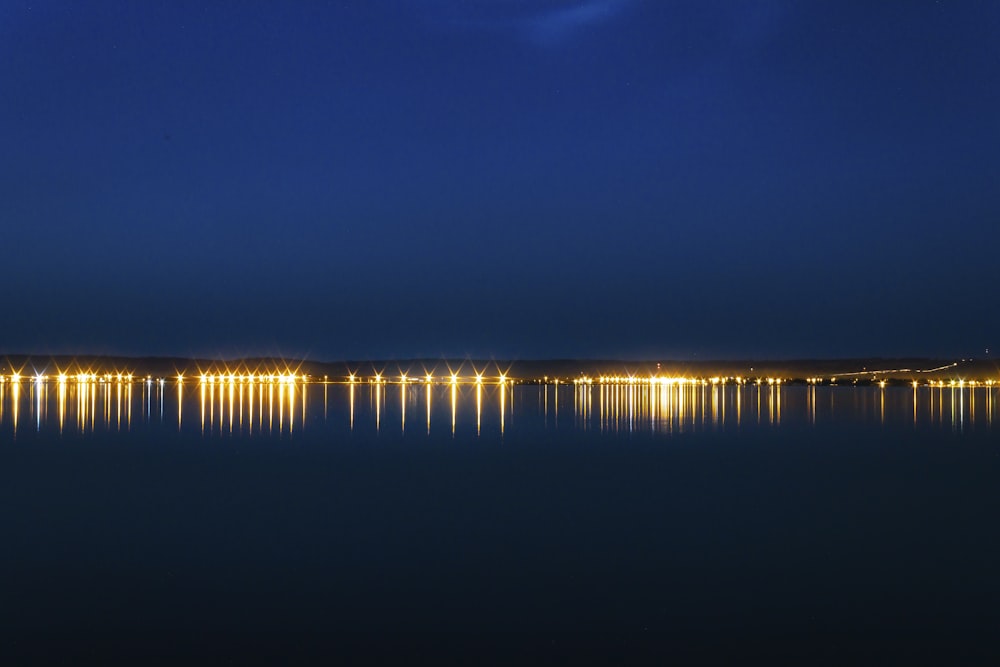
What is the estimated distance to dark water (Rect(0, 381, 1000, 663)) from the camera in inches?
325

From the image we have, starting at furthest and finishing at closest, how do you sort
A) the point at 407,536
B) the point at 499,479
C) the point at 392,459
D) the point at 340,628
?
the point at 392,459
the point at 499,479
the point at 407,536
the point at 340,628

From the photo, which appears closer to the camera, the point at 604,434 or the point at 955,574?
the point at 955,574

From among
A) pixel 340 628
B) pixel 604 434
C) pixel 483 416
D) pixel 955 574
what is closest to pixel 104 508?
pixel 340 628

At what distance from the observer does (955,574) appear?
10.8 metres

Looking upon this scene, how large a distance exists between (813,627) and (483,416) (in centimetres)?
3502

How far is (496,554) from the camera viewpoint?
11.7m

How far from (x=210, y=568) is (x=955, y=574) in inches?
304

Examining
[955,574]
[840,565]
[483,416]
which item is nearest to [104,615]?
[840,565]

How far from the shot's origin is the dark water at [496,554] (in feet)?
27.1

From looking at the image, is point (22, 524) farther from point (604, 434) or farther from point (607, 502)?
point (604, 434)

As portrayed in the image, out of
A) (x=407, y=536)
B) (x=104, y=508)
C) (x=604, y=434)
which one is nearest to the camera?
(x=407, y=536)

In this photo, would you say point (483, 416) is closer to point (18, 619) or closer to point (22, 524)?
point (22, 524)

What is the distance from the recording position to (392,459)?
74.2ft

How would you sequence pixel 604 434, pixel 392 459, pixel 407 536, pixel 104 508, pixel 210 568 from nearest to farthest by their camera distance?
pixel 210 568
pixel 407 536
pixel 104 508
pixel 392 459
pixel 604 434
